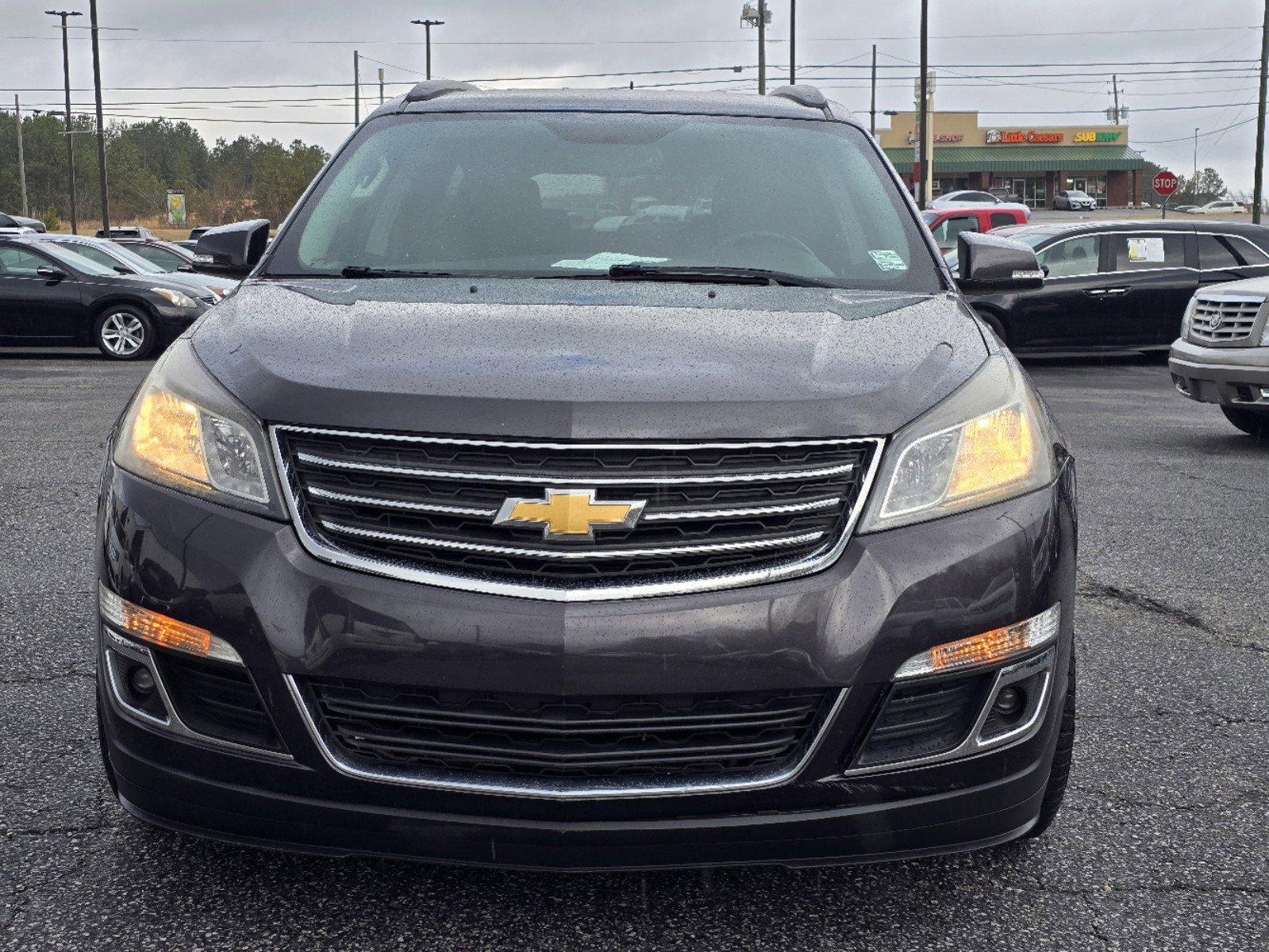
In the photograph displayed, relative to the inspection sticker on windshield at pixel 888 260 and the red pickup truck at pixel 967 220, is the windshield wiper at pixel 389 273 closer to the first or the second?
the inspection sticker on windshield at pixel 888 260

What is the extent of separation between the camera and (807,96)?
4.62 meters

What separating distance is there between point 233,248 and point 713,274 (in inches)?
57.9

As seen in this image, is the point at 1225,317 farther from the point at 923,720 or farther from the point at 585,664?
the point at 585,664

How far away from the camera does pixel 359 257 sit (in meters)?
3.75

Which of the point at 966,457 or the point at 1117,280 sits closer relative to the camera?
the point at 966,457

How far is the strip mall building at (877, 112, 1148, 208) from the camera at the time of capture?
94188mm

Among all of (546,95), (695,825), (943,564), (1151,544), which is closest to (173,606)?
(695,825)

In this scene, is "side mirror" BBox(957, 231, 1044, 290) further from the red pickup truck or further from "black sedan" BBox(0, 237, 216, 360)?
the red pickup truck

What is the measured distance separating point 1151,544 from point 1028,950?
4.12 m

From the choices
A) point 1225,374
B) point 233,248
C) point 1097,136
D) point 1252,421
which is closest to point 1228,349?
point 1225,374

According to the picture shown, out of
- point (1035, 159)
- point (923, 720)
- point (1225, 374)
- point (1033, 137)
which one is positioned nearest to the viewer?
point (923, 720)

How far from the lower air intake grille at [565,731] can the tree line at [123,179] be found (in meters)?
87.9

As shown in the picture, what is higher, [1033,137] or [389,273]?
[1033,137]

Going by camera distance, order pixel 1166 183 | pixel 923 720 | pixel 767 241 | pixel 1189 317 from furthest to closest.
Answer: pixel 1166 183 < pixel 1189 317 < pixel 767 241 < pixel 923 720
